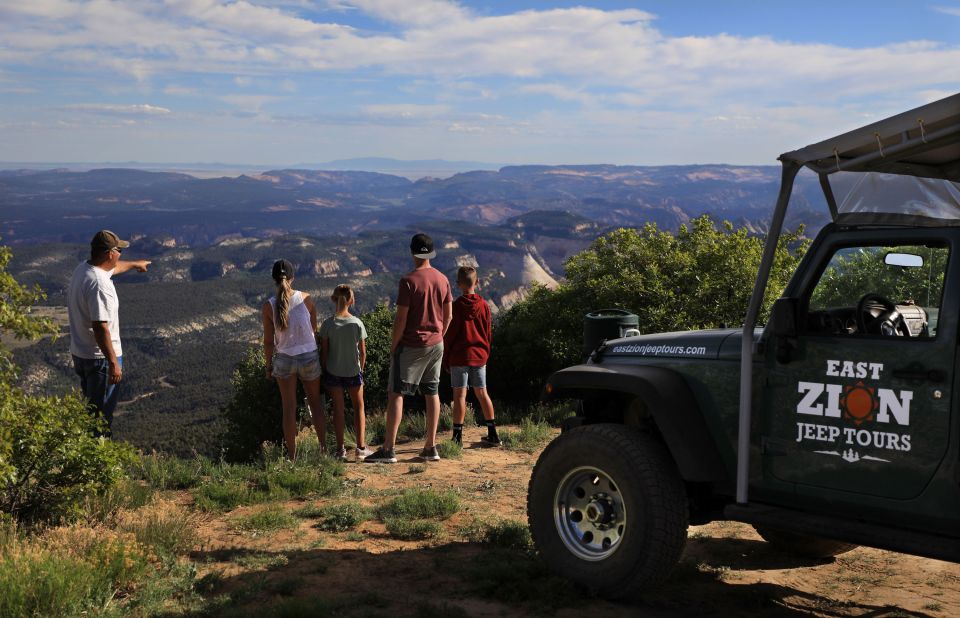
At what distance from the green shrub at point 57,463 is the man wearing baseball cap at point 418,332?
2681 mm

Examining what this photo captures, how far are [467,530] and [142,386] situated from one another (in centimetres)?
13517

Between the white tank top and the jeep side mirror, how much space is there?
4945mm

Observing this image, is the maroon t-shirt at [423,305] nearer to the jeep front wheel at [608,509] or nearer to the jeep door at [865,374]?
the jeep front wheel at [608,509]

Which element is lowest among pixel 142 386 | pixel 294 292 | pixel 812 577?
pixel 142 386

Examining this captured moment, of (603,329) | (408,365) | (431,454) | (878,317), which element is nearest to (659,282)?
(431,454)

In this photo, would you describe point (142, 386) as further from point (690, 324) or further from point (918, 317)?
point (918, 317)

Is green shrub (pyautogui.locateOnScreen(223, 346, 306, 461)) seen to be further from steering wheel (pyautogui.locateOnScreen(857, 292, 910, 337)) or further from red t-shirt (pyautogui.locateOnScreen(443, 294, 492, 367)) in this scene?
steering wheel (pyautogui.locateOnScreen(857, 292, 910, 337))

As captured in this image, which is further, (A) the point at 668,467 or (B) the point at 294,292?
(B) the point at 294,292

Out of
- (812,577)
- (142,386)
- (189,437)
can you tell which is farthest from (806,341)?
(142,386)

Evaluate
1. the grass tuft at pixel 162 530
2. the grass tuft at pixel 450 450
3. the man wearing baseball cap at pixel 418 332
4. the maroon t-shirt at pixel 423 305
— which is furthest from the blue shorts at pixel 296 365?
the grass tuft at pixel 162 530

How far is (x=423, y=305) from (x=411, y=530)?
250 cm

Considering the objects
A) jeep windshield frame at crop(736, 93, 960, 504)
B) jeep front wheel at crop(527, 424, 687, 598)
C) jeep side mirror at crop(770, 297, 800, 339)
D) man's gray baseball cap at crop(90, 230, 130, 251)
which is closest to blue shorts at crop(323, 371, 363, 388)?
man's gray baseball cap at crop(90, 230, 130, 251)

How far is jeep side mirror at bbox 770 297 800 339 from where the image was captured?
4.41 meters

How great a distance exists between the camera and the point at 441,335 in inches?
337
